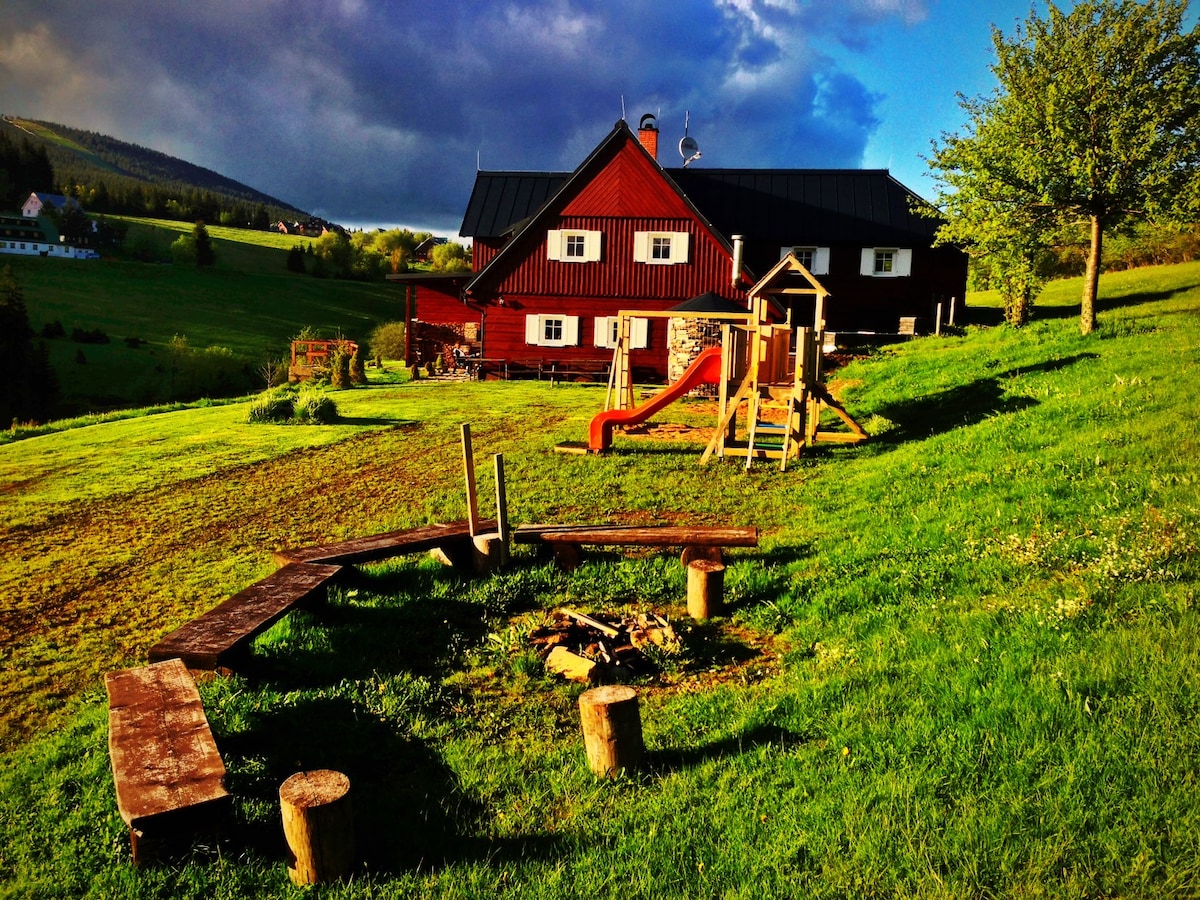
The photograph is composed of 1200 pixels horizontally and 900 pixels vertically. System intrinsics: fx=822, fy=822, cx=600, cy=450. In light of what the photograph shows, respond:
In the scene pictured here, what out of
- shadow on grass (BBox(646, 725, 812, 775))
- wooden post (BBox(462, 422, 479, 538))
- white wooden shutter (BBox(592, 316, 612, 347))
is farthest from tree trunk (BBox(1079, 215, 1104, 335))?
shadow on grass (BBox(646, 725, 812, 775))

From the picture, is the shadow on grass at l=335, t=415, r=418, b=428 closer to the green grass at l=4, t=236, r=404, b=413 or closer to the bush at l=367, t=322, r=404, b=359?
the bush at l=367, t=322, r=404, b=359

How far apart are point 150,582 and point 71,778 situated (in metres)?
3.88

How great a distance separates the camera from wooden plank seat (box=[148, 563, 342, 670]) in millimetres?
5484

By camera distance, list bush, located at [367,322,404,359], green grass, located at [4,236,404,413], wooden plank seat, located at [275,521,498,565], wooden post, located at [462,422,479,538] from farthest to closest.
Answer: green grass, located at [4,236,404,413] → bush, located at [367,322,404,359] → wooden post, located at [462,422,479,538] → wooden plank seat, located at [275,521,498,565]

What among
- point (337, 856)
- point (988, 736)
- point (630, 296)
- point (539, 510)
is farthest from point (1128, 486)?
point (630, 296)

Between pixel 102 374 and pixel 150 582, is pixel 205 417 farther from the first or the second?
pixel 102 374

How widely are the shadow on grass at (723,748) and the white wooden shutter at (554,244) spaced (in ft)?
86.6

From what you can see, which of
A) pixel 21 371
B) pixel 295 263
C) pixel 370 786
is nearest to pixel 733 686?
pixel 370 786

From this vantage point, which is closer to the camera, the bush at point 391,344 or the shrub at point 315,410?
the shrub at point 315,410

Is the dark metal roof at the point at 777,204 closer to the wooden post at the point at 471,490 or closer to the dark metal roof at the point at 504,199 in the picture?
the dark metal roof at the point at 504,199

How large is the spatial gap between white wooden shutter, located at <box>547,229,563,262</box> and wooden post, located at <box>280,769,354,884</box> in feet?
89.5

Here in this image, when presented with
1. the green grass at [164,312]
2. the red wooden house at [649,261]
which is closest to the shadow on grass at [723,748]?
the red wooden house at [649,261]

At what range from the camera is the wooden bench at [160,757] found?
384 centimetres

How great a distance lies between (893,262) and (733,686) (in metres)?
31.2
